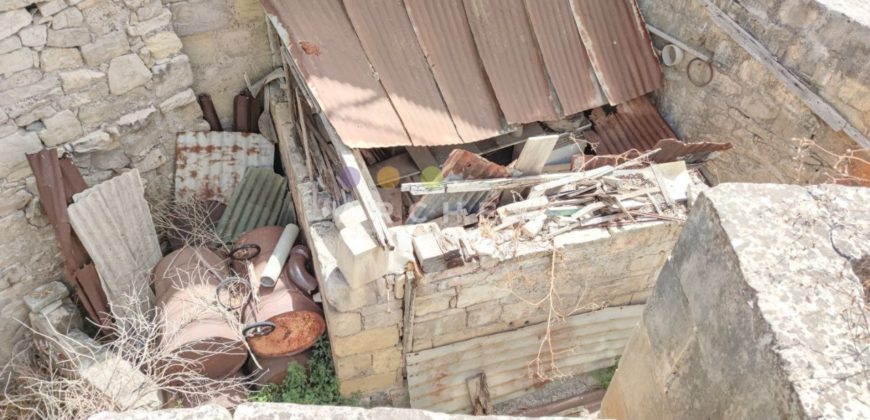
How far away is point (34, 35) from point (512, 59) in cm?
418

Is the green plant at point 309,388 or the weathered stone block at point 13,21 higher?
the weathered stone block at point 13,21

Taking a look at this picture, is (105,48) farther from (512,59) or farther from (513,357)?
(513,357)

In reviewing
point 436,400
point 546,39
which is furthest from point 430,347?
point 546,39

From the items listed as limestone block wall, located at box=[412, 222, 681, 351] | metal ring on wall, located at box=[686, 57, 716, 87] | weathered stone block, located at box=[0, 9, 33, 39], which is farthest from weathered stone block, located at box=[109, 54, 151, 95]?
metal ring on wall, located at box=[686, 57, 716, 87]

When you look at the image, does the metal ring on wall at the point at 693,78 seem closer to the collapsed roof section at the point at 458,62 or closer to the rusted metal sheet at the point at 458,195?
the collapsed roof section at the point at 458,62

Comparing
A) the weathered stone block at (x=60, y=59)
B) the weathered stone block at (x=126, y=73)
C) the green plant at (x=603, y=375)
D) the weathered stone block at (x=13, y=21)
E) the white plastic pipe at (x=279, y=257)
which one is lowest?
the green plant at (x=603, y=375)

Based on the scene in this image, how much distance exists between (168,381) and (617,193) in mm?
4042

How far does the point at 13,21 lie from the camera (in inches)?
185

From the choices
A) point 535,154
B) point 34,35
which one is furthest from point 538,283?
point 34,35

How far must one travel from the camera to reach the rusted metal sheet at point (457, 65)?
5629mm

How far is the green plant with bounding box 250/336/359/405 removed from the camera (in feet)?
17.4

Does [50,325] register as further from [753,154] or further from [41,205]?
[753,154]

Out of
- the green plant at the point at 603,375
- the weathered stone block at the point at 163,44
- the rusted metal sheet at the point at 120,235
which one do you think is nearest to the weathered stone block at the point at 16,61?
the weathered stone block at the point at 163,44

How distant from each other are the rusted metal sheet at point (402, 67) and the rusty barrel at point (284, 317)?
1713 millimetres
